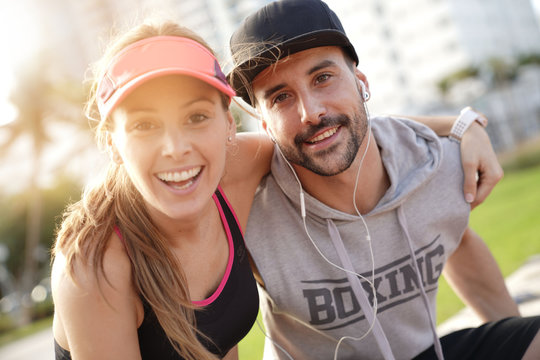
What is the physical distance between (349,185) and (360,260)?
0.42 metres

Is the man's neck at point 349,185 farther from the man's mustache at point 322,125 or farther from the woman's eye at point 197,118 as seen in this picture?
the woman's eye at point 197,118

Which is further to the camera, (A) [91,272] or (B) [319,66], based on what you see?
(B) [319,66]

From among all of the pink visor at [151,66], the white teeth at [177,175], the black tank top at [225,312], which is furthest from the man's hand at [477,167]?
the white teeth at [177,175]

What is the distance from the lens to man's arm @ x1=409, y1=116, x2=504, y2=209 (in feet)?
9.28

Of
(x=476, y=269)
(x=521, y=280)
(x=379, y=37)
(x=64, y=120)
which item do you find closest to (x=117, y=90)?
(x=476, y=269)

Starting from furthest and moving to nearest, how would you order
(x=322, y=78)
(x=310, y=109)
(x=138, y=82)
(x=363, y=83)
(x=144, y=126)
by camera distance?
(x=363, y=83) → (x=322, y=78) → (x=310, y=109) → (x=144, y=126) → (x=138, y=82)

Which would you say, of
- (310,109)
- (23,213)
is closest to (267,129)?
Result: (310,109)

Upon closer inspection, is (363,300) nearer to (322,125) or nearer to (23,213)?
(322,125)

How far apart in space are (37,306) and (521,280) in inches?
1185

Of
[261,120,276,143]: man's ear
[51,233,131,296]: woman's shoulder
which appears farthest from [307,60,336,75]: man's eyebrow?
[51,233,131,296]: woman's shoulder

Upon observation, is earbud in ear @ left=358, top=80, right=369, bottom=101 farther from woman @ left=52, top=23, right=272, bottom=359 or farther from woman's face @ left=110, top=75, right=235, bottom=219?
woman's face @ left=110, top=75, right=235, bottom=219

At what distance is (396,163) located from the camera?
2891 millimetres

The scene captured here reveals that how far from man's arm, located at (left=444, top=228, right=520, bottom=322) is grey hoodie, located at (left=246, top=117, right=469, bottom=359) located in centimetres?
44

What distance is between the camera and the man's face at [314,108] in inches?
100
